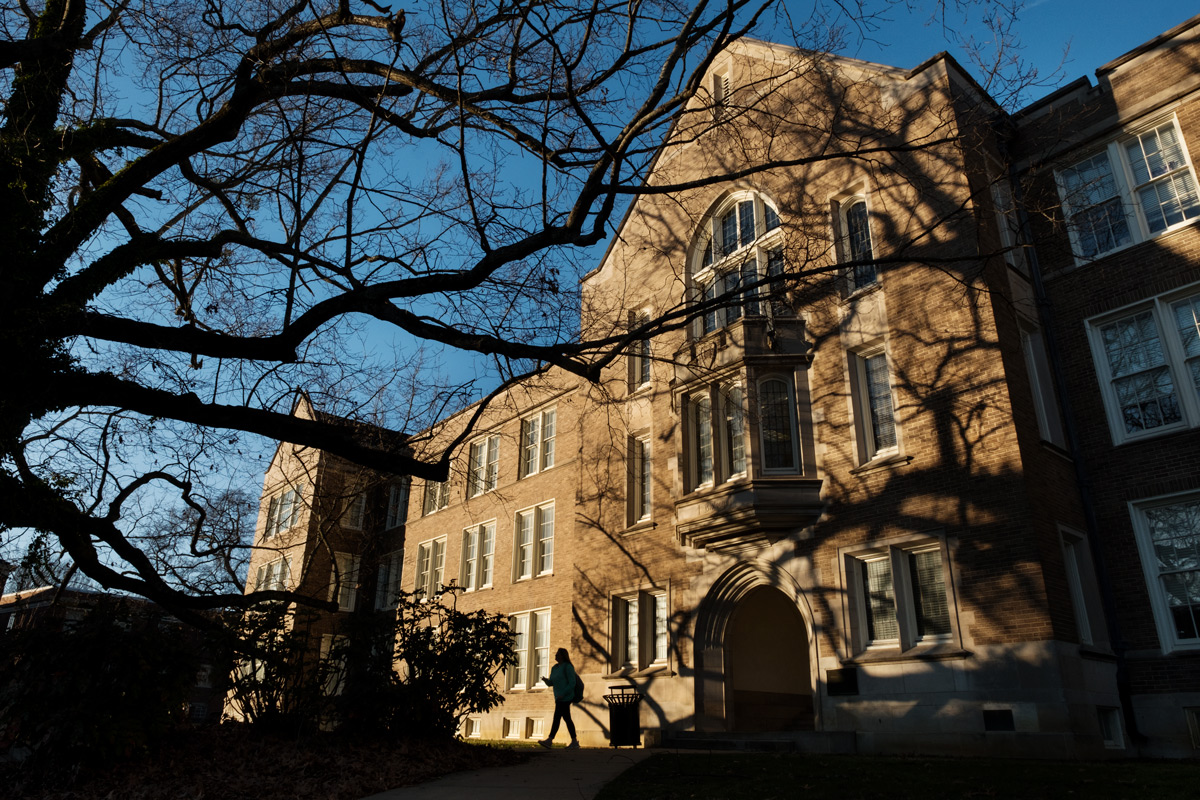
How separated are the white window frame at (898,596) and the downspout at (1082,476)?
2.44 metres

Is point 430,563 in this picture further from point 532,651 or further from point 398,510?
point 532,651

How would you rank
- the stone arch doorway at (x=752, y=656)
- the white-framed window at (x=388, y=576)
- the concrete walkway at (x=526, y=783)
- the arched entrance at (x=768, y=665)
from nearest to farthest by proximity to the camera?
the concrete walkway at (x=526, y=783) < the stone arch doorway at (x=752, y=656) < the arched entrance at (x=768, y=665) < the white-framed window at (x=388, y=576)

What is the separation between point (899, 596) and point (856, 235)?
6987 millimetres

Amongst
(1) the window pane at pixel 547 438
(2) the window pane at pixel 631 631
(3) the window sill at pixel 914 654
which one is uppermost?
(1) the window pane at pixel 547 438

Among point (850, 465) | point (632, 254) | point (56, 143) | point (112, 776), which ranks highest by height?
point (632, 254)

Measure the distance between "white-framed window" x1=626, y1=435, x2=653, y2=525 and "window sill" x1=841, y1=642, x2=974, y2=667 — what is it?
22.8 ft

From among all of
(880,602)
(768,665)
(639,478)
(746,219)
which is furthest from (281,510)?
(880,602)

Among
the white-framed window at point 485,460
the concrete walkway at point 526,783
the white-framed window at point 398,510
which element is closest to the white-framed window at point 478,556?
the white-framed window at point 485,460

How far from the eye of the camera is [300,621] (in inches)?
409

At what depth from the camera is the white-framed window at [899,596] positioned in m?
13.2

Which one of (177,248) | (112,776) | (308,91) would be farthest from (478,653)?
(308,91)

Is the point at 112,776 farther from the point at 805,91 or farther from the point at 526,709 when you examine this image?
the point at 805,91

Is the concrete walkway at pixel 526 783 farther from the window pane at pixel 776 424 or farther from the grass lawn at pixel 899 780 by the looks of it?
the window pane at pixel 776 424

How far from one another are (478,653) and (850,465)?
24.2 feet
